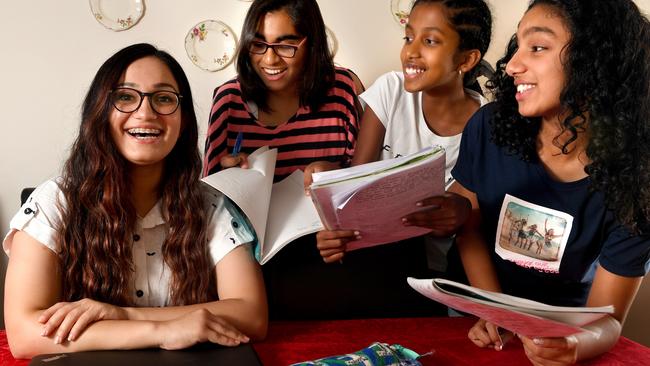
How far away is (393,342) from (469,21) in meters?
0.96

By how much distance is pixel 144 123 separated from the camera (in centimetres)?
132

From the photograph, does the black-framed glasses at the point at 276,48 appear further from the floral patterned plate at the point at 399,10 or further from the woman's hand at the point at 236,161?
the floral patterned plate at the point at 399,10

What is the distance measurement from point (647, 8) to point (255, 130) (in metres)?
2.11

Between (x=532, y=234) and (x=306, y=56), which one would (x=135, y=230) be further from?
(x=532, y=234)

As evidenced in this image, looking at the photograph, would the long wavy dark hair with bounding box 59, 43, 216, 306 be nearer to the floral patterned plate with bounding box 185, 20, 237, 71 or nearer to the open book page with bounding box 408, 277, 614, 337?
the open book page with bounding box 408, 277, 614, 337

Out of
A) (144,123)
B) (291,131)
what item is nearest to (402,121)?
(291,131)

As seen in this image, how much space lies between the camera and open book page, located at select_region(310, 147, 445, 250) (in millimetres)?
1080

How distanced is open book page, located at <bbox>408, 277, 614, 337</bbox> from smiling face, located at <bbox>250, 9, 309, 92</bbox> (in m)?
0.99

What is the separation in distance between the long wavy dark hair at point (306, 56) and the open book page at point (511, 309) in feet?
3.37

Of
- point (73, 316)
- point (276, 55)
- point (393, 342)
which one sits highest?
point (276, 55)

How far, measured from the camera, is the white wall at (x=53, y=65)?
97.2 inches

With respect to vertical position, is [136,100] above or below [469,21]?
below

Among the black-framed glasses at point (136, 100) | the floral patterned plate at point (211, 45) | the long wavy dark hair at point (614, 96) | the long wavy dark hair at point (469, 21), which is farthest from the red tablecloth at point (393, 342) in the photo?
the floral patterned plate at point (211, 45)

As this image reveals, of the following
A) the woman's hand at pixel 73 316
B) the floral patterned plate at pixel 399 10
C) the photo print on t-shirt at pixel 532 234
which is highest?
the floral patterned plate at pixel 399 10
